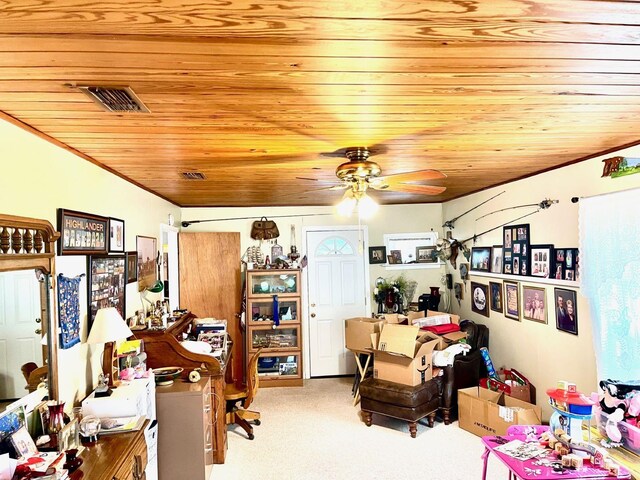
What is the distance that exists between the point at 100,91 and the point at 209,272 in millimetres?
3792

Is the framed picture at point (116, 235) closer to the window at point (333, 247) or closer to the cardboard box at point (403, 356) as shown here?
the cardboard box at point (403, 356)

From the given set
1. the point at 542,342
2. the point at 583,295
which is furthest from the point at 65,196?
the point at 542,342

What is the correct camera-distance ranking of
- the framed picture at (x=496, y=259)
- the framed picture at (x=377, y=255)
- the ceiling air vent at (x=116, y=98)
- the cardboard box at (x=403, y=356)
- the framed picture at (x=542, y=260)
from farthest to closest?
the framed picture at (x=377, y=255) < the framed picture at (x=496, y=259) < the cardboard box at (x=403, y=356) < the framed picture at (x=542, y=260) < the ceiling air vent at (x=116, y=98)

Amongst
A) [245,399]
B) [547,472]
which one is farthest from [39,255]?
[547,472]

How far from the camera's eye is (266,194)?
4551 millimetres

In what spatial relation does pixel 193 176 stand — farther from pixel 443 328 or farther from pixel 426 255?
pixel 426 255

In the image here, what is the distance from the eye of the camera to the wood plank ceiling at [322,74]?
3.57 ft

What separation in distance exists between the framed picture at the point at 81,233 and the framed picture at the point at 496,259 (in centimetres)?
363

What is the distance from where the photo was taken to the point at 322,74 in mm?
1471

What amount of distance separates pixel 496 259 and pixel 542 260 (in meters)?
0.78

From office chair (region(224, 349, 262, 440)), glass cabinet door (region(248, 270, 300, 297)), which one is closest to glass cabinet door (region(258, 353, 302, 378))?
glass cabinet door (region(248, 270, 300, 297))

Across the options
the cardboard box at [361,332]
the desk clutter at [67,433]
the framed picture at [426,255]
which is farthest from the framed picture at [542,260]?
the desk clutter at [67,433]

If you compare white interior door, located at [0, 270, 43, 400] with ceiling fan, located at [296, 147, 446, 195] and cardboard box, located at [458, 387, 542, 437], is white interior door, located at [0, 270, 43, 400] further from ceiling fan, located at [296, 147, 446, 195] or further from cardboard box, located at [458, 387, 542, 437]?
cardboard box, located at [458, 387, 542, 437]

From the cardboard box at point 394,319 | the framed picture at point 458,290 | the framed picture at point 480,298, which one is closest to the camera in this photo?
the framed picture at point 480,298
